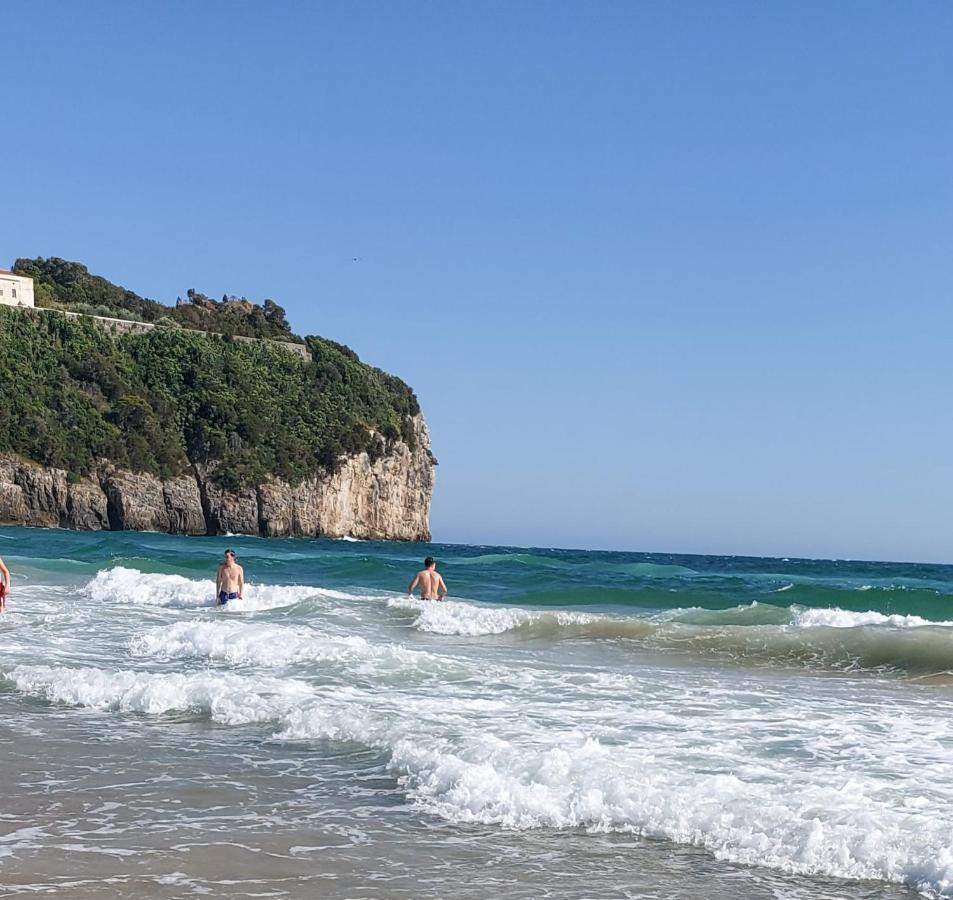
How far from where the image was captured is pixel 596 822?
7.09 meters

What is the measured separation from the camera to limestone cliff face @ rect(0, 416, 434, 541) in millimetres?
80000

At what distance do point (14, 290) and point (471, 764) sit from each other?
101m

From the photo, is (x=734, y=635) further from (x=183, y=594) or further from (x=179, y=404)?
(x=179, y=404)

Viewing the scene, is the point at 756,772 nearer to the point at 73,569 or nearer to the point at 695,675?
the point at 695,675

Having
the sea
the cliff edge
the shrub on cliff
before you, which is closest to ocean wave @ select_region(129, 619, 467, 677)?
the sea

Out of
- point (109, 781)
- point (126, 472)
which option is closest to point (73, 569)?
point (109, 781)

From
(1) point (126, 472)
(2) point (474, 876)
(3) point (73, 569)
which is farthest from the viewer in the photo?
(1) point (126, 472)

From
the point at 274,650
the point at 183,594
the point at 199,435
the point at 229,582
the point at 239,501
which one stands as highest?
the point at 199,435

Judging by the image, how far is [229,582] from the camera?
2159cm

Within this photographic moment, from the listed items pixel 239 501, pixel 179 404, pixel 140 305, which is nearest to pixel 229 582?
pixel 239 501

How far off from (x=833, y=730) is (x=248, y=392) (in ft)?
300

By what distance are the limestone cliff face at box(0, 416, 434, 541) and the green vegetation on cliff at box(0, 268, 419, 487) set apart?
1258 millimetres

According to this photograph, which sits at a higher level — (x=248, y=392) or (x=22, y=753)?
(x=248, y=392)

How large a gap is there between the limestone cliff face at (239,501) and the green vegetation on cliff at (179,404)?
1.26 meters
